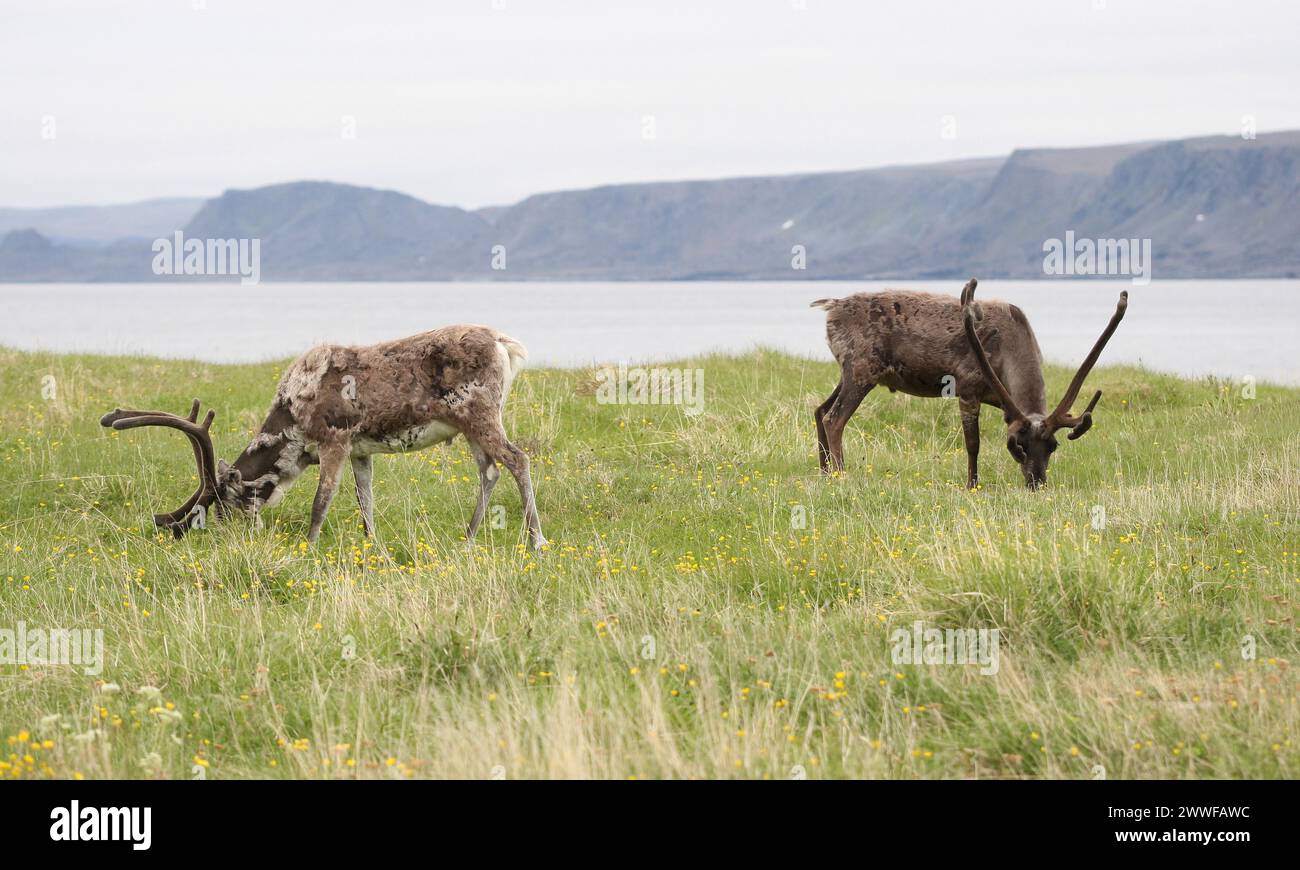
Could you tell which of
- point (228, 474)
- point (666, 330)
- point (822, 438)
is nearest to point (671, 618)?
point (228, 474)

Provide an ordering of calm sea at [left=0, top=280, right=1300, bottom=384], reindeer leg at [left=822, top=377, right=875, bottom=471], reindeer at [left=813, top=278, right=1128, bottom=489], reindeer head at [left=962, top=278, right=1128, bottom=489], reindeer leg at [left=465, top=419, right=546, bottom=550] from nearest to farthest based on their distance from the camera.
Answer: reindeer leg at [left=465, top=419, right=546, bottom=550] → reindeer head at [left=962, top=278, right=1128, bottom=489] → reindeer at [left=813, top=278, right=1128, bottom=489] → reindeer leg at [left=822, top=377, right=875, bottom=471] → calm sea at [left=0, top=280, right=1300, bottom=384]

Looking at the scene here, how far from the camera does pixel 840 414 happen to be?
14.3 meters

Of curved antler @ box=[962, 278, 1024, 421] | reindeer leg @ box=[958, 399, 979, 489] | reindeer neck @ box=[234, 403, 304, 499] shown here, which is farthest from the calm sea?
reindeer neck @ box=[234, 403, 304, 499]

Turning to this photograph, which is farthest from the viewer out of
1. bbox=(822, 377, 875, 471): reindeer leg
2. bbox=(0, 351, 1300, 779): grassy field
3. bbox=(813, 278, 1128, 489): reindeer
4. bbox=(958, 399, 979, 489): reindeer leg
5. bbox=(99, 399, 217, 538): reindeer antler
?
bbox=(822, 377, 875, 471): reindeer leg

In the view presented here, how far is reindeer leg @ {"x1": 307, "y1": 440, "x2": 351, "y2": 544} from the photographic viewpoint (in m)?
11.1

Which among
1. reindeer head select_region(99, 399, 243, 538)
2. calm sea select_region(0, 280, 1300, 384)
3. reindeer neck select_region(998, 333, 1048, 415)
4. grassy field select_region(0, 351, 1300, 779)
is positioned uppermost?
calm sea select_region(0, 280, 1300, 384)

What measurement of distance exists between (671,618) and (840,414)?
692 cm

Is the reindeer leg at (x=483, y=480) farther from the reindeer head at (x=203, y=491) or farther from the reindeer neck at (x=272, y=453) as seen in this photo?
the reindeer head at (x=203, y=491)

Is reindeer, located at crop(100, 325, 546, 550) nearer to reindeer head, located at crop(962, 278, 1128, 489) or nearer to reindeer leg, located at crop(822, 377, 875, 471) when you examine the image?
reindeer leg, located at crop(822, 377, 875, 471)

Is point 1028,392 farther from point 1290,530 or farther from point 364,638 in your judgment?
point 364,638

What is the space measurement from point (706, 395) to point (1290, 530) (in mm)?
9510

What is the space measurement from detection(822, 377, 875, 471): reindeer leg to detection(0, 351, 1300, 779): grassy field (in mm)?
394

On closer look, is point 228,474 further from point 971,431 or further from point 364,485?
point 971,431

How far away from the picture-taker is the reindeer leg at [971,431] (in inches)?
540
